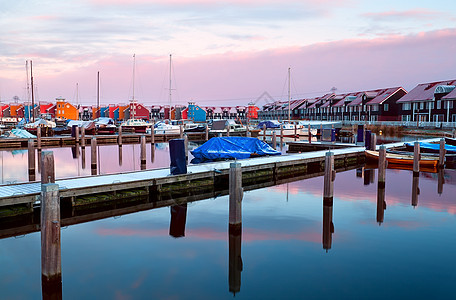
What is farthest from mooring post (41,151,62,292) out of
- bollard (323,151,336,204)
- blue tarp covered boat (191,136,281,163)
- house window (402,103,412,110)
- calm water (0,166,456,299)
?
house window (402,103,412,110)

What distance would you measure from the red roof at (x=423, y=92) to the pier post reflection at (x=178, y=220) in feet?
223

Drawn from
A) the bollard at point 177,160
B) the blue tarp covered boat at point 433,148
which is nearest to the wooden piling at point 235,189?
the bollard at point 177,160

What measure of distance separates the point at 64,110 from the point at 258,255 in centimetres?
12257

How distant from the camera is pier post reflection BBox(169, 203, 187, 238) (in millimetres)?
13406

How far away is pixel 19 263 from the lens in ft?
34.4

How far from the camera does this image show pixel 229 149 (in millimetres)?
25422

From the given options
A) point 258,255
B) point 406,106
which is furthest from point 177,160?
point 406,106

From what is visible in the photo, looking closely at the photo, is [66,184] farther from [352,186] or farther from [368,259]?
[352,186]

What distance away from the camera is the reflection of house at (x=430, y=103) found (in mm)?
68644

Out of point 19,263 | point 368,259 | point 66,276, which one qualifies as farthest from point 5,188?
point 368,259

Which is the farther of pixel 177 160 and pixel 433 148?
pixel 433 148

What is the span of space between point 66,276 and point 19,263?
5.62 feet

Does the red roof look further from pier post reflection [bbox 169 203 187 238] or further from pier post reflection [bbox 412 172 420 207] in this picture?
pier post reflection [bbox 169 203 187 238]

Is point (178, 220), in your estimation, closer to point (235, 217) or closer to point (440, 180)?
point (235, 217)
